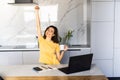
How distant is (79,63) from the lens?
7.82ft

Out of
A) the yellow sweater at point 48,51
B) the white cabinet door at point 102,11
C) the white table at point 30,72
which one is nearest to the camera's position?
the white table at point 30,72

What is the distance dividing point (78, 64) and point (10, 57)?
1943 mm

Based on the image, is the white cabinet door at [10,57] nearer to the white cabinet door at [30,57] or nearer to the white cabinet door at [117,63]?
the white cabinet door at [30,57]

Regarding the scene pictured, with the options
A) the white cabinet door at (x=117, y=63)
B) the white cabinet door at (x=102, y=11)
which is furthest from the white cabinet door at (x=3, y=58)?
the white cabinet door at (x=117, y=63)

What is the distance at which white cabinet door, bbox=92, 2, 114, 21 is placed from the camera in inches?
154

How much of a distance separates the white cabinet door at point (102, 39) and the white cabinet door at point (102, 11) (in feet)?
0.30

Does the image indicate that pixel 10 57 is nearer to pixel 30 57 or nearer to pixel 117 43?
pixel 30 57

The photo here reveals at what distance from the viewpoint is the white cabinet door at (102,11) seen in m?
3.92

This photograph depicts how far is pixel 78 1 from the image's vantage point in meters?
4.32

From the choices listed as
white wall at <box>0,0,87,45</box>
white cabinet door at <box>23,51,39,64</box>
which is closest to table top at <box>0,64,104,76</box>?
white cabinet door at <box>23,51,39,64</box>

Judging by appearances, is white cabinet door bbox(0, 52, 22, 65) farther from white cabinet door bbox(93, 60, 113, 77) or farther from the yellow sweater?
white cabinet door bbox(93, 60, 113, 77)

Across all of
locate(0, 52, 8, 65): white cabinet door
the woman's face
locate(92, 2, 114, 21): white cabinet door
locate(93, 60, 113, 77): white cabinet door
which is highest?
locate(92, 2, 114, 21): white cabinet door

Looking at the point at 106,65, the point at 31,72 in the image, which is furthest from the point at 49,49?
the point at 106,65

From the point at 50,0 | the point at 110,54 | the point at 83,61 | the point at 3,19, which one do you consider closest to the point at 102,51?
the point at 110,54
